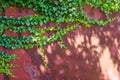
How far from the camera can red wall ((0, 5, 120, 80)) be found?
584cm

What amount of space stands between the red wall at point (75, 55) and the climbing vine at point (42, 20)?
0.25 ft

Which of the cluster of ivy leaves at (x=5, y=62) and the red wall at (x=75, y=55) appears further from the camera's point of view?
the red wall at (x=75, y=55)

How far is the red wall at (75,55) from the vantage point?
584 cm

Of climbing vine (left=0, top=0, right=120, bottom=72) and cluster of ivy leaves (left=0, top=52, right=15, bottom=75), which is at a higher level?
climbing vine (left=0, top=0, right=120, bottom=72)

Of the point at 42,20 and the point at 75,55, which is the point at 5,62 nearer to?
the point at 42,20

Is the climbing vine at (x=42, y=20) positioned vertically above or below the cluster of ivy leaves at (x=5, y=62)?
above

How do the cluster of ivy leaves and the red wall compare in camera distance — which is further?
the red wall

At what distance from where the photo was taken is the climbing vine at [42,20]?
579 cm

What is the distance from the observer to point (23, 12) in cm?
590

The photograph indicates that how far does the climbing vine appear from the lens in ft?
19.0

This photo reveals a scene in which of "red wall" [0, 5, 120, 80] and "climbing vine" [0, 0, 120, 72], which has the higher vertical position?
"climbing vine" [0, 0, 120, 72]

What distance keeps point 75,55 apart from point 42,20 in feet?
2.93

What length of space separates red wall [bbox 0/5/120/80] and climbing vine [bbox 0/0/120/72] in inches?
3.1

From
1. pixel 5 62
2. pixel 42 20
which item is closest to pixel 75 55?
pixel 42 20
